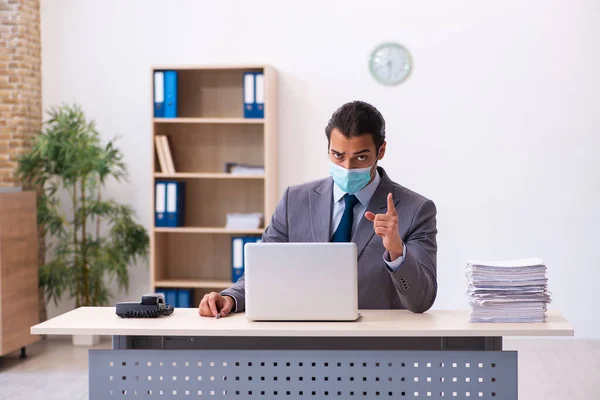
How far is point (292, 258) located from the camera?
254 cm

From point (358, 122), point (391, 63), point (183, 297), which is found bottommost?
point (183, 297)

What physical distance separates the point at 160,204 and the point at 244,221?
2.05 ft

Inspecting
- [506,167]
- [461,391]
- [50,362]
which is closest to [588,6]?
[506,167]

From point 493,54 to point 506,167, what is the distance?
2.80ft

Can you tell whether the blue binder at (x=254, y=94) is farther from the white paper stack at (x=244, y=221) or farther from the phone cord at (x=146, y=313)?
the phone cord at (x=146, y=313)

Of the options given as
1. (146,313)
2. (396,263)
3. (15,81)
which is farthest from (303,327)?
(15,81)

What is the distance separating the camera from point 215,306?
109 inches

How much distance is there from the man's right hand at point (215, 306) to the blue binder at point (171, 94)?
3.25 meters

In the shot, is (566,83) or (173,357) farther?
(566,83)

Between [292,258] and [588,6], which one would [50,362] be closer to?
Answer: [292,258]

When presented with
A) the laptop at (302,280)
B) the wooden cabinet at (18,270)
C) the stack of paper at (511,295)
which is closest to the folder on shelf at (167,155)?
the wooden cabinet at (18,270)

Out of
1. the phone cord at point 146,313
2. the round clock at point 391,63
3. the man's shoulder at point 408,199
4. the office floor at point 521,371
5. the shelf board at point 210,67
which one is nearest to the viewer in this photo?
the phone cord at point 146,313

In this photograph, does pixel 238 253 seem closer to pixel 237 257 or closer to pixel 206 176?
pixel 237 257

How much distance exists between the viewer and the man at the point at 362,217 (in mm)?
2809
